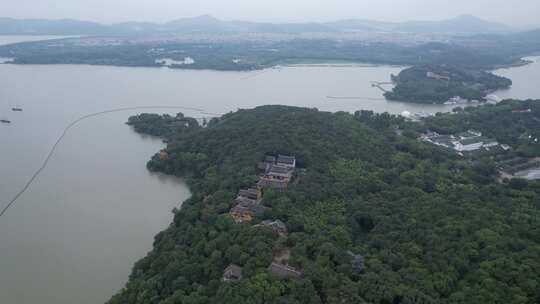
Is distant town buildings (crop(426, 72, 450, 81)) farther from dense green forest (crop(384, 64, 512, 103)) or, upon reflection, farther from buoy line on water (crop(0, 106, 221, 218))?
buoy line on water (crop(0, 106, 221, 218))

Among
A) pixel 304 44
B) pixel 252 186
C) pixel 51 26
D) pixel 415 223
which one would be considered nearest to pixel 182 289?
pixel 252 186

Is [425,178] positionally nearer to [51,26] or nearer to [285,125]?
[285,125]

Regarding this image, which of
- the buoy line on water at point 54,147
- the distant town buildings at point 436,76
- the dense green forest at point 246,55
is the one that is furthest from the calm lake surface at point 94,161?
the dense green forest at point 246,55

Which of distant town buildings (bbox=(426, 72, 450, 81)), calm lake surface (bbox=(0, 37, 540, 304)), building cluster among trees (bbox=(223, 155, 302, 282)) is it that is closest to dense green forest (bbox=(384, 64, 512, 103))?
distant town buildings (bbox=(426, 72, 450, 81))

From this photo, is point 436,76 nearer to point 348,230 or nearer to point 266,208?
point 348,230

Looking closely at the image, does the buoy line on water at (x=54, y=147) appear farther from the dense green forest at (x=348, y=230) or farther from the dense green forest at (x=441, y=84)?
the dense green forest at (x=441, y=84)
